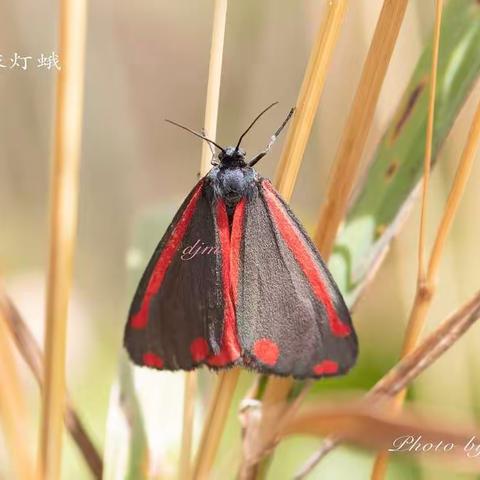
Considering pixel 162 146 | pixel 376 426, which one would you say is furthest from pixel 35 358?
pixel 162 146

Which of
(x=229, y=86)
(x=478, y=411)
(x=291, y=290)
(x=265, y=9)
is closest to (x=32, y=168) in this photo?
Result: (x=229, y=86)

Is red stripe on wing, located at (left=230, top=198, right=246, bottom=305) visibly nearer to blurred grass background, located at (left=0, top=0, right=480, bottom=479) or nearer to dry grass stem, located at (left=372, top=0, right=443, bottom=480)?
dry grass stem, located at (left=372, top=0, right=443, bottom=480)

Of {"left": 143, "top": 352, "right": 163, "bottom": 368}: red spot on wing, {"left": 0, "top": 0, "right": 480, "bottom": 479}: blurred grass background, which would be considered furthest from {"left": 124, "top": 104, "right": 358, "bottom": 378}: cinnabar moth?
{"left": 0, "top": 0, "right": 480, "bottom": 479}: blurred grass background

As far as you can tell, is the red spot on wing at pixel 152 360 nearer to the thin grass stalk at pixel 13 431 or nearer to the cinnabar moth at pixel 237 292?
the cinnabar moth at pixel 237 292

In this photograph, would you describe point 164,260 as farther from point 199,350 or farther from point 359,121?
point 359,121
